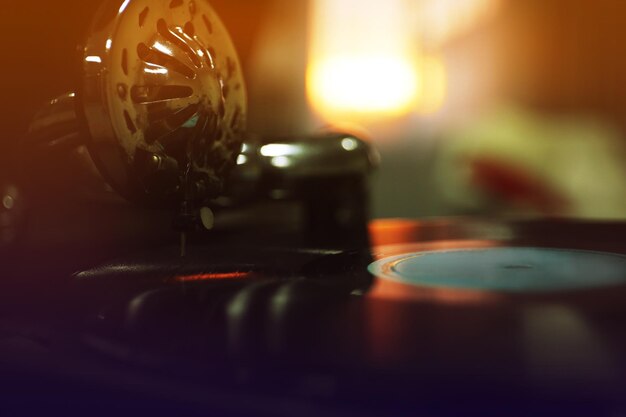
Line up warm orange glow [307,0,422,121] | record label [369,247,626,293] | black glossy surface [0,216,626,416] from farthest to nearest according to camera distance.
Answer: warm orange glow [307,0,422,121]
record label [369,247,626,293]
black glossy surface [0,216,626,416]

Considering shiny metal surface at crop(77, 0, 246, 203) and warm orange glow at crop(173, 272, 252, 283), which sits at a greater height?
shiny metal surface at crop(77, 0, 246, 203)

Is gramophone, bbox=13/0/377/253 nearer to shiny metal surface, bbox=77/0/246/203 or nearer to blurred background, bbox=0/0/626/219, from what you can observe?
shiny metal surface, bbox=77/0/246/203

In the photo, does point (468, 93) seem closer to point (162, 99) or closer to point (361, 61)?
point (361, 61)

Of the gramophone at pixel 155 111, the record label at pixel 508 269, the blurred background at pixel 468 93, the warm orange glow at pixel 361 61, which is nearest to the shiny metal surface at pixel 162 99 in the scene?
the gramophone at pixel 155 111

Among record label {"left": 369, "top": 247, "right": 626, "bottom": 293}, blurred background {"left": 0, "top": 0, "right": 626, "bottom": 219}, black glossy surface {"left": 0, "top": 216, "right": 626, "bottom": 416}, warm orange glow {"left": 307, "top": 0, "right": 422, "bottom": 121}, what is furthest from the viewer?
warm orange glow {"left": 307, "top": 0, "right": 422, "bottom": 121}

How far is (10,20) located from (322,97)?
253 centimetres

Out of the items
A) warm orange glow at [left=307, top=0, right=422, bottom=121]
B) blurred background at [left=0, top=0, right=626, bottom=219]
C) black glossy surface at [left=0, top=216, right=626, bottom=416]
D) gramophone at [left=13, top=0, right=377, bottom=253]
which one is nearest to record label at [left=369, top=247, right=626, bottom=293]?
black glossy surface at [left=0, top=216, right=626, bottom=416]

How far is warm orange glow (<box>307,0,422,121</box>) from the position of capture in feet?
11.4

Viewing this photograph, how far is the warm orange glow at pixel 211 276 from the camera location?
461mm

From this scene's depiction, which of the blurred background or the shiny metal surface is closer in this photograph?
the shiny metal surface

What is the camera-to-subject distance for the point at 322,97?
134 inches

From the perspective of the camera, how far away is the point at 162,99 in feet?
1.63

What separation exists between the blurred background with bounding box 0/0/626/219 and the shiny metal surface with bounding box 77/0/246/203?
1.96 meters

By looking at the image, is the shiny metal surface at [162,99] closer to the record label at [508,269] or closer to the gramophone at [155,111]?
the gramophone at [155,111]
